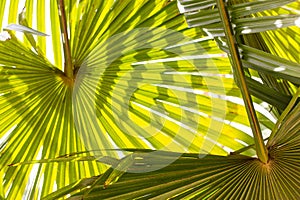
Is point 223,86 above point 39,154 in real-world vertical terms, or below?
above

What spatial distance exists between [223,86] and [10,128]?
501 millimetres

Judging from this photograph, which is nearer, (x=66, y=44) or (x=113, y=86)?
(x=66, y=44)

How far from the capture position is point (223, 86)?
1.14m

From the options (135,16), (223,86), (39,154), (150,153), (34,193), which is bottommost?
(34,193)

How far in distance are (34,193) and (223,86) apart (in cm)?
54

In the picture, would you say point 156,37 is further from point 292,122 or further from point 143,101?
point 292,122

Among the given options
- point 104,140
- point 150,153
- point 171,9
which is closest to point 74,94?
point 104,140

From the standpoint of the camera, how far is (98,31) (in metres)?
1.17

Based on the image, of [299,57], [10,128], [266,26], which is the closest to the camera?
[266,26]

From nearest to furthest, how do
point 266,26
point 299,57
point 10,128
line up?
1. point 266,26
2. point 299,57
3. point 10,128

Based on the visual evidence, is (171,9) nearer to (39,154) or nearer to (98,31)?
(98,31)

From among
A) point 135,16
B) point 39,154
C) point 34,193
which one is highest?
point 135,16

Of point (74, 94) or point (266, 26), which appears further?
point (74, 94)

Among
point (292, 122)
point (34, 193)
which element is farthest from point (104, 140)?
point (292, 122)
